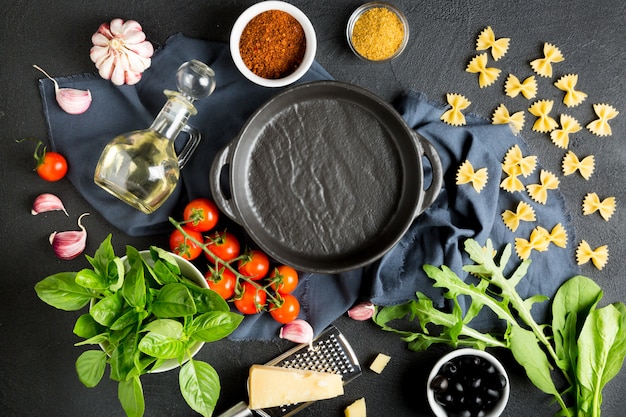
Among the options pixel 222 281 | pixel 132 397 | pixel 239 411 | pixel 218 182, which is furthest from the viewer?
pixel 239 411

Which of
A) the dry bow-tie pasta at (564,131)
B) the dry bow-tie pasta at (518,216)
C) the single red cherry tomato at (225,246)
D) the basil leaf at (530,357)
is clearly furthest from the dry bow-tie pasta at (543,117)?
the single red cherry tomato at (225,246)

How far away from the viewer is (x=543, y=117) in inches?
62.1

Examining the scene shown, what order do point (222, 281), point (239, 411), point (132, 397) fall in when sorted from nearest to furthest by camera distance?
point (132, 397)
point (222, 281)
point (239, 411)

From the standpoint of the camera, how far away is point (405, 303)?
60.9 inches

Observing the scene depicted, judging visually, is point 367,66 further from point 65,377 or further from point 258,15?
point 65,377

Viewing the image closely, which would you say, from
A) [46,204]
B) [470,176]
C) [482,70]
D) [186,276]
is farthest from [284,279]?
[482,70]

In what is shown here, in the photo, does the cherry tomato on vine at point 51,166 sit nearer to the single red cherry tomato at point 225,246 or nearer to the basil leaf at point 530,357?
the single red cherry tomato at point 225,246

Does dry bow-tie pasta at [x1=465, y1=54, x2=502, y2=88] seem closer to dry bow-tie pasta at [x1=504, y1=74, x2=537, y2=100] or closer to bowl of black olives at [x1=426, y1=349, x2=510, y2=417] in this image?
dry bow-tie pasta at [x1=504, y1=74, x2=537, y2=100]

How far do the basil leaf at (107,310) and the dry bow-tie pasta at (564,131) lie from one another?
3.99 ft

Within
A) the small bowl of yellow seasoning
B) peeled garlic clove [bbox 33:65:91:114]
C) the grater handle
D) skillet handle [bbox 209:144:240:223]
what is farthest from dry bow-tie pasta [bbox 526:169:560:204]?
peeled garlic clove [bbox 33:65:91:114]

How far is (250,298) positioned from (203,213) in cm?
25

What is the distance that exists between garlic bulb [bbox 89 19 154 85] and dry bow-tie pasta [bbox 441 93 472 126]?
809 mm

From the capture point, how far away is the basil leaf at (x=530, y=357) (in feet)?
4.93

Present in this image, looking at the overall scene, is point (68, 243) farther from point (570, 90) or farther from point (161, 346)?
point (570, 90)
